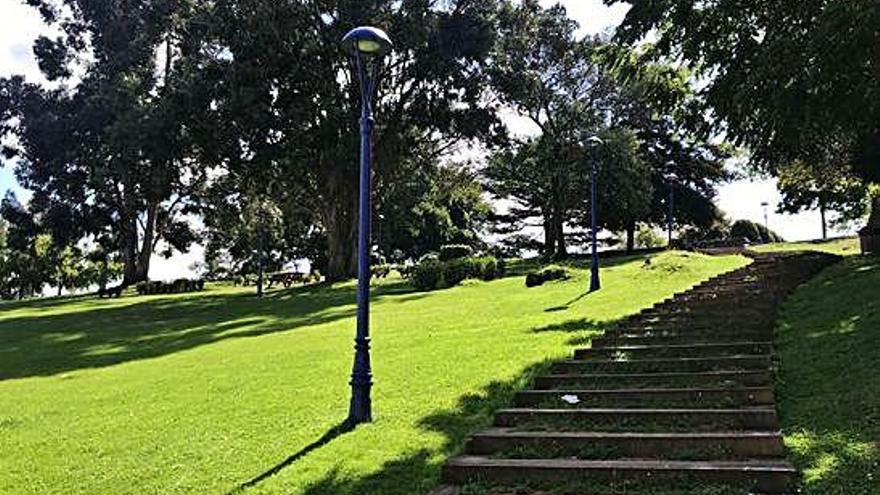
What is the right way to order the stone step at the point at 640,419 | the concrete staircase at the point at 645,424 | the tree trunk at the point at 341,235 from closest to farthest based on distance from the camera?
the concrete staircase at the point at 645,424, the stone step at the point at 640,419, the tree trunk at the point at 341,235

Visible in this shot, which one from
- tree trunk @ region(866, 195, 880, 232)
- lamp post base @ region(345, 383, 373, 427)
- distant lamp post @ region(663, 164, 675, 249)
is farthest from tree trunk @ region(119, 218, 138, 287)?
lamp post base @ region(345, 383, 373, 427)

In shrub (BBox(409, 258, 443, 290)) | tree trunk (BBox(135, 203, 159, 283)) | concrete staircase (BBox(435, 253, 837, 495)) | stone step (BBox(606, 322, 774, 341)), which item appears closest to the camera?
concrete staircase (BBox(435, 253, 837, 495))

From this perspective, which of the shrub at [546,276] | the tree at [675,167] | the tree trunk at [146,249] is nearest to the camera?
the shrub at [546,276]

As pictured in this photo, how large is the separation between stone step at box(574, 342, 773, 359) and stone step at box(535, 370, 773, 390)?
1.11 meters

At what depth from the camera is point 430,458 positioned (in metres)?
6.70

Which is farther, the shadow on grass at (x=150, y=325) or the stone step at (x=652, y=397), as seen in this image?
the shadow on grass at (x=150, y=325)

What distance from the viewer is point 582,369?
942 cm

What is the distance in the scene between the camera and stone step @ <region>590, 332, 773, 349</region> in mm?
10219

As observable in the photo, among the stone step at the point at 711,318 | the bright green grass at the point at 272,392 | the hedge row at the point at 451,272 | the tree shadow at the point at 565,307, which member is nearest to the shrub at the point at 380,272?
the hedge row at the point at 451,272

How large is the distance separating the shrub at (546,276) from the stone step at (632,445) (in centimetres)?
1765

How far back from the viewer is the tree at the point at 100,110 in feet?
117

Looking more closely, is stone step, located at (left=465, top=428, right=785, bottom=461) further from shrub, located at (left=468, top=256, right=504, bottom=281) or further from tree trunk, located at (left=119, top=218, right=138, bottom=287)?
tree trunk, located at (left=119, top=218, right=138, bottom=287)

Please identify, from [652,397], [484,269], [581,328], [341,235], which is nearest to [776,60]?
[581,328]

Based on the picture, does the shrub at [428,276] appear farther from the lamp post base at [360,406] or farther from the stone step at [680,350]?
the lamp post base at [360,406]
